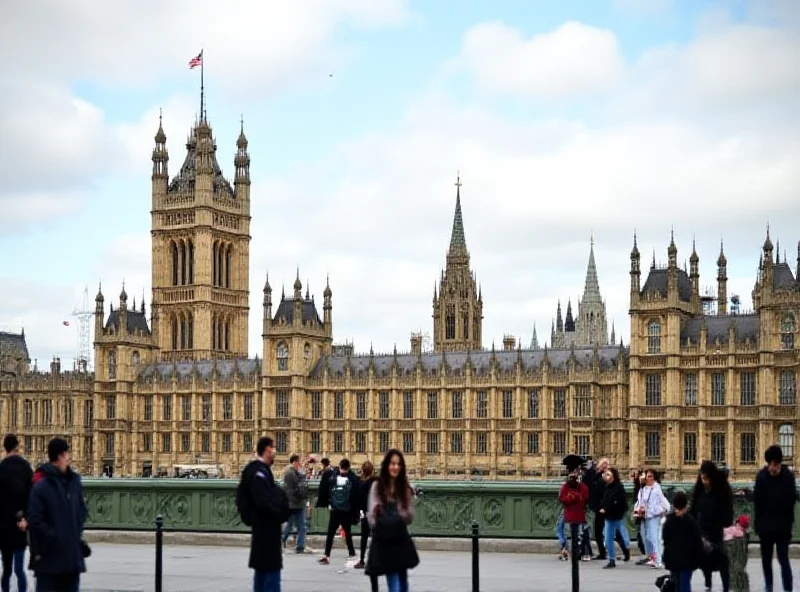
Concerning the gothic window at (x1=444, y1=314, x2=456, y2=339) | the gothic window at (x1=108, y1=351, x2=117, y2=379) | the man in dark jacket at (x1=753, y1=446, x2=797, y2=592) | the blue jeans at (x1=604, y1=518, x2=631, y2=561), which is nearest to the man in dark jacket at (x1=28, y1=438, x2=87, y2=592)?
the man in dark jacket at (x1=753, y1=446, x2=797, y2=592)

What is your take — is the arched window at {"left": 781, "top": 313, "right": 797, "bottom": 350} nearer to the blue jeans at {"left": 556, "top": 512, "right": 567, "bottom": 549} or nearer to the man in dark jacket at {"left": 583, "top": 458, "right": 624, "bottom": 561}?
the man in dark jacket at {"left": 583, "top": 458, "right": 624, "bottom": 561}

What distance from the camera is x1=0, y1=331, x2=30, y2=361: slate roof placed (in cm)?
12203

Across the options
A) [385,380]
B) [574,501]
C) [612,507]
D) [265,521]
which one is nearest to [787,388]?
[385,380]

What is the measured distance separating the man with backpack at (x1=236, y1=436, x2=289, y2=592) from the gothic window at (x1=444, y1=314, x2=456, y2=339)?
9887cm

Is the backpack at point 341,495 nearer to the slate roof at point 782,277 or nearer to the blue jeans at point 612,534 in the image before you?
the blue jeans at point 612,534

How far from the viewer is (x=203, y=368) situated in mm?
101250

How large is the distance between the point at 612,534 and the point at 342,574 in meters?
5.06

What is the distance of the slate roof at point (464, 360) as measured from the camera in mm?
83188

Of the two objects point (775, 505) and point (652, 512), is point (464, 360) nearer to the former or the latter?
point (652, 512)

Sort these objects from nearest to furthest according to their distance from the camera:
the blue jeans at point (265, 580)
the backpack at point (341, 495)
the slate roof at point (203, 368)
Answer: the blue jeans at point (265, 580) → the backpack at point (341, 495) → the slate roof at point (203, 368)

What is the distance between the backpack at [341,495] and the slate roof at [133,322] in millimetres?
82196

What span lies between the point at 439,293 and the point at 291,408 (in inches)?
1118

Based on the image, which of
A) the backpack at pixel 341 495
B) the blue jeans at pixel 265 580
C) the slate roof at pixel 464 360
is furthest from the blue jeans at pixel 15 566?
the slate roof at pixel 464 360

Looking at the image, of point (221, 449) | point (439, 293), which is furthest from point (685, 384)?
point (439, 293)
